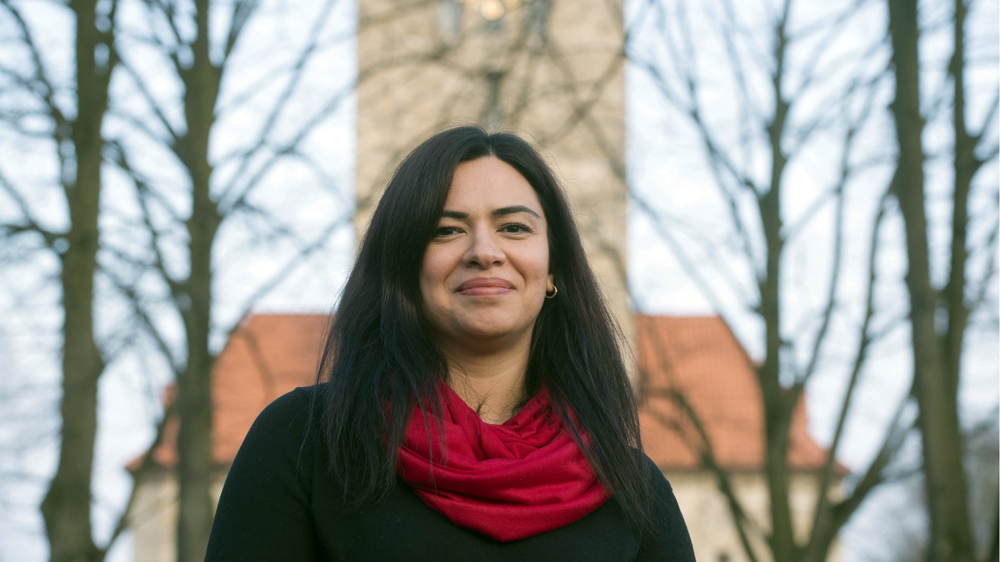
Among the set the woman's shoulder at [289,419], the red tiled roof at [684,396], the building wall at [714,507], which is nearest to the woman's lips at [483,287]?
the woman's shoulder at [289,419]

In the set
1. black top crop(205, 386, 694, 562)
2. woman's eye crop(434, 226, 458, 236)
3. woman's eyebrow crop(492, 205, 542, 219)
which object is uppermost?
woman's eyebrow crop(492, 205, 542, 219)

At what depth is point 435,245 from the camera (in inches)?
83.8

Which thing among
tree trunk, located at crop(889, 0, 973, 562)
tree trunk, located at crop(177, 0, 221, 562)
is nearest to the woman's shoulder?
tree trunk, located at crop(889, 0, 973, 562)

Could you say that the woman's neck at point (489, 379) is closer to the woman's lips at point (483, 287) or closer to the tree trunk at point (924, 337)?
the woman's lips at point (483, 287)

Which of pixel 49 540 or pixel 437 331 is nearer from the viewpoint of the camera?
pixel 437 331

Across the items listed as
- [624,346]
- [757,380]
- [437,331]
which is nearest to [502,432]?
[437,331]

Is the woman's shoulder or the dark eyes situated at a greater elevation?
the dark eyes

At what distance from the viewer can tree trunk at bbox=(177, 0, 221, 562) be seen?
7973 millimetres

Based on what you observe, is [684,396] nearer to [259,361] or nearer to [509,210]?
[259,361]

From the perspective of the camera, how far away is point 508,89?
10633 millimetres

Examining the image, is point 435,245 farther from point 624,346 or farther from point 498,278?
point 624,346

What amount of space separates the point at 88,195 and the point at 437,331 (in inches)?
249

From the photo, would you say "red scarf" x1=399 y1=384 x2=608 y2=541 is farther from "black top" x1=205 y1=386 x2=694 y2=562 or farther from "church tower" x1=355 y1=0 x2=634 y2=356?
"church tower" x1=355 y1=0 x2=634 y2=356

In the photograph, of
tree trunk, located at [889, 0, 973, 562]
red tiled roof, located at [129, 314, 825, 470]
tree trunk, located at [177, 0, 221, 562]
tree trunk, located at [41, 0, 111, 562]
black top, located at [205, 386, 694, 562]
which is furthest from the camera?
red tiled roof, located at [129, 314, 825, 470]
